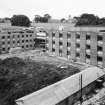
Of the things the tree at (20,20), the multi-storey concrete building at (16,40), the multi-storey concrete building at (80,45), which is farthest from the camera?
the tree at (20,20)

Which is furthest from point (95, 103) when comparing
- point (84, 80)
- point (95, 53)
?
point (95, 53)

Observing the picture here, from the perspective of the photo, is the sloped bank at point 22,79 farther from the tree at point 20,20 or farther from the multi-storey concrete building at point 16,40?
the tree at point 20,20

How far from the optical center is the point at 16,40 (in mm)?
74438

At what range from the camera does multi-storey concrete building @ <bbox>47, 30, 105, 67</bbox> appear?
44781mm

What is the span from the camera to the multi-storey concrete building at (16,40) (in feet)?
232

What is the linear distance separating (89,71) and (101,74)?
9.39ft

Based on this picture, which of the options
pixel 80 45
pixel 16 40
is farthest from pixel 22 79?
pixel 16 40

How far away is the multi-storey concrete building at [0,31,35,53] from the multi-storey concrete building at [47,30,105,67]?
19.6 meters

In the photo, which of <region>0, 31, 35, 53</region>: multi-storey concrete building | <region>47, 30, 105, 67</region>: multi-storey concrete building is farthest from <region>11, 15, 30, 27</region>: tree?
<region>47, 30, 105, 67</region>: multi-storey concrete building

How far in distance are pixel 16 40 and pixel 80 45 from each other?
35.9m

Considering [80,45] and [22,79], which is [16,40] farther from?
[22,79]

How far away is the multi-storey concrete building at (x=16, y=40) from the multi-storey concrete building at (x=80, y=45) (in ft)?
64.3

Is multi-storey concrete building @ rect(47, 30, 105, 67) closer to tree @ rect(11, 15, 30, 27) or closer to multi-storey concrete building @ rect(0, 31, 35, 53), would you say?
multi-storey concrete building @ rect(0, 31, 35, 53)

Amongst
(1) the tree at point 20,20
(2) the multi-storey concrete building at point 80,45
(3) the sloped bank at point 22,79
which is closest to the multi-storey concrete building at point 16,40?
(2) the multi-storey concrete building at point 80,45
